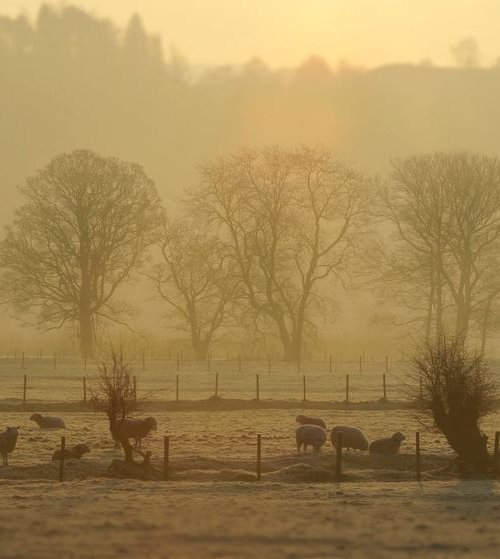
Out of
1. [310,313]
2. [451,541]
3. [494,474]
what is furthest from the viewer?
[310,313]

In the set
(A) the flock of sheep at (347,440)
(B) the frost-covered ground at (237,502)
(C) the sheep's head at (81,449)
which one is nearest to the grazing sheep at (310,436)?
(A) the flock of sheep at (347,440)

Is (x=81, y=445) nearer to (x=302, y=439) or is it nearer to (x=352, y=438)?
(x=302, y=439)

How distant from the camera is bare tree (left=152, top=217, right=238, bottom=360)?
78.0m

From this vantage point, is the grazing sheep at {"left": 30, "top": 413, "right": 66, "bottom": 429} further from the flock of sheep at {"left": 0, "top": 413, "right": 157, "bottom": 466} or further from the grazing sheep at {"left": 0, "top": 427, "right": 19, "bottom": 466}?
the grazing sheep at {"left": 0, "top": 427, "right": 19, "bottom": 466}

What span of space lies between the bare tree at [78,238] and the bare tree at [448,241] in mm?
16772

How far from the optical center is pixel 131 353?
7912 centimetres

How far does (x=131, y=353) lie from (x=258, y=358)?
9079mm

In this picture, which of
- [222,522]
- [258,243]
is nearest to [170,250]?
[258,243]

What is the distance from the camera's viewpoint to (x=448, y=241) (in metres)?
74.5

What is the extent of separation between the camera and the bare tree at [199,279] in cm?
7800

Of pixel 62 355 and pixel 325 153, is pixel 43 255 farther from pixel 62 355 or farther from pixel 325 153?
pixel 325 153

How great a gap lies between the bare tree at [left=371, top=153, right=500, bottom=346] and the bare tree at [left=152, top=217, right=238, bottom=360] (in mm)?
10746

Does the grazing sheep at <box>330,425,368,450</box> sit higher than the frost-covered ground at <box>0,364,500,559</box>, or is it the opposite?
the grazing sheep at <box>330,425,368,450</box>

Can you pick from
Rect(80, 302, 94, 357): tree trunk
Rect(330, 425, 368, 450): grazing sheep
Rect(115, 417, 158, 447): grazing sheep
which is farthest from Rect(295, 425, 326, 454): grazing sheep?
Rect(80, 302, 94, 357): tree trunk
